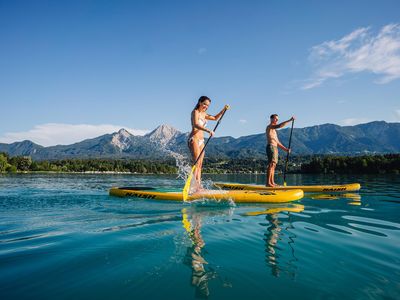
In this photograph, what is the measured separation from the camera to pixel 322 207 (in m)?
9.73

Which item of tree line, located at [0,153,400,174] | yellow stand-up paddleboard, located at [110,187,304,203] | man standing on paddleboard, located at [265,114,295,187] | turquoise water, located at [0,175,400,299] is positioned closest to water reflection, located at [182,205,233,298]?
turquoise water, located at [0,175,400,299]

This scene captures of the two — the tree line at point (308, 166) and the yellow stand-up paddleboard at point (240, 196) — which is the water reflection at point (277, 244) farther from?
the tree line at point (308, 166)

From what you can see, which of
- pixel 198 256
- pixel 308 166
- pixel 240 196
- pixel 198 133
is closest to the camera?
pixel 198 256

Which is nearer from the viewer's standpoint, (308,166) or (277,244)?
(277,244)

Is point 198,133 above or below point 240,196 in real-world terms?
above

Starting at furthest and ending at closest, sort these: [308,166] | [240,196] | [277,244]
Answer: [308,166], [240,196], [277,244]

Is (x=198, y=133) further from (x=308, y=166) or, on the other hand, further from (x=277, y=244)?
(x=308, y=166)

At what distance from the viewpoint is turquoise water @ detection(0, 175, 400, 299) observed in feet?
11.1

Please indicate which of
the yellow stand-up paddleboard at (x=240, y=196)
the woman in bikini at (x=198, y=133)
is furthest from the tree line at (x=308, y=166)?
the woman in bikini at (x=198, y=133)

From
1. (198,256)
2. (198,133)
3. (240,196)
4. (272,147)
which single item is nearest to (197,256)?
(198,256)

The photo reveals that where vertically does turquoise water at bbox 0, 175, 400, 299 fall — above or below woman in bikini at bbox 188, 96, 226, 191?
below

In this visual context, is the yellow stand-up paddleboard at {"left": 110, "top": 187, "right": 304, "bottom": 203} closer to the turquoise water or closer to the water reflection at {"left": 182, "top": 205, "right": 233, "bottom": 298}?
the water reflection at {"left": 182, "top": 205, "right": 233, "bottom": 298}

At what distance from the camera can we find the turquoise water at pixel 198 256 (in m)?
3.37

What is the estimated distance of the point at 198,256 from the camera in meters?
4.40
